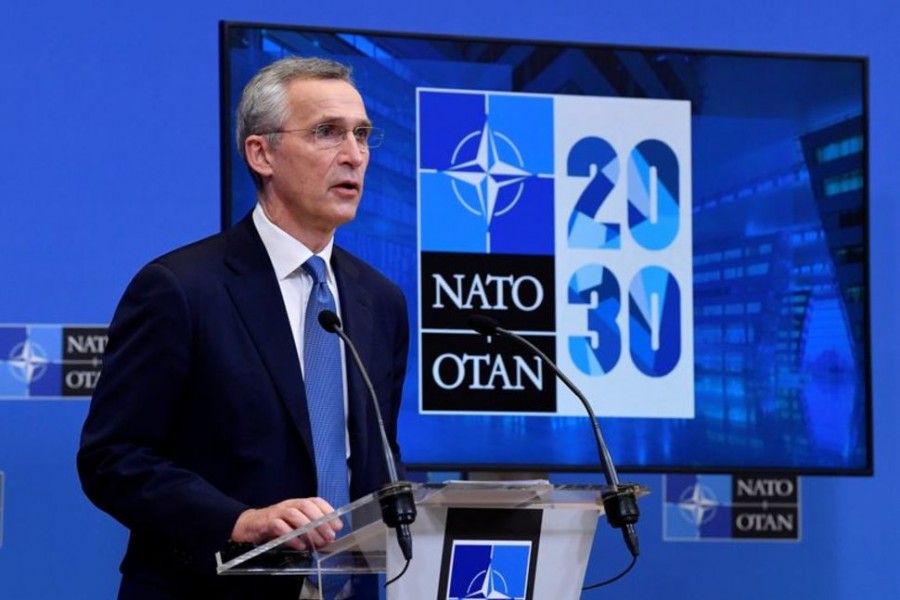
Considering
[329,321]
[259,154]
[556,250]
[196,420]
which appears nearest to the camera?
[329,321]

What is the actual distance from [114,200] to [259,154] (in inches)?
37.3

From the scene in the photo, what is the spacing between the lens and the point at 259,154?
98.0 inches

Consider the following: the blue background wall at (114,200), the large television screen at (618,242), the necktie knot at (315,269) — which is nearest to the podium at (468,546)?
the necktie knot at (315,269)

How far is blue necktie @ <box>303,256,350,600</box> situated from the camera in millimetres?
2246

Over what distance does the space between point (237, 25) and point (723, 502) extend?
5.28ft

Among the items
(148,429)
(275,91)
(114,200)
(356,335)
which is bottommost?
(148,429)

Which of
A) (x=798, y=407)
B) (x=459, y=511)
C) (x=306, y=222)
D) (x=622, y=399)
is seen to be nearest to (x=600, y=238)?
(x=622, y=399)

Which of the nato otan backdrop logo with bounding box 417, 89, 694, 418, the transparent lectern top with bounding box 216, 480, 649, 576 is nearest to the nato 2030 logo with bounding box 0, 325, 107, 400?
the nato otan backdrop logo with bounding box 417, 89, 694, 418

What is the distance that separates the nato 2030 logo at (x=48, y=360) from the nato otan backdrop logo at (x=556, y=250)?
0.72 metres

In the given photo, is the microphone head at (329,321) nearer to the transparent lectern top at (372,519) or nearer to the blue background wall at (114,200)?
the transparent lectern top at (372,519)

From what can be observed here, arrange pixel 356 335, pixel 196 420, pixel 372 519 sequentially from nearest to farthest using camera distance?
pixel 372 519 < pixel 196 420 < pixel 356 335

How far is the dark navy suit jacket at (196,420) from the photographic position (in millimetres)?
2143

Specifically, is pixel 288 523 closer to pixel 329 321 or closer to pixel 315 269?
pixel 329 321

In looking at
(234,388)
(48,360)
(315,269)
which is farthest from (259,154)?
(48,360)
